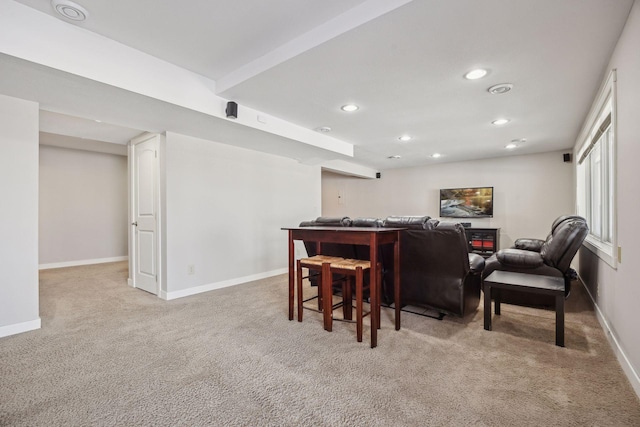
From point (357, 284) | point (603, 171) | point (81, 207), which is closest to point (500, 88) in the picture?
point (603, 171)

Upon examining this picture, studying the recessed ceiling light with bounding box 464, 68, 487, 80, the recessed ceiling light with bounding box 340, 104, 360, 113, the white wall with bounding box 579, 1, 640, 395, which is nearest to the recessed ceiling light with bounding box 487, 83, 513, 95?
the recessed ceiling light with bounding box 464, 68, 487, 80

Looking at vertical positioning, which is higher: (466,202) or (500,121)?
(500,121)

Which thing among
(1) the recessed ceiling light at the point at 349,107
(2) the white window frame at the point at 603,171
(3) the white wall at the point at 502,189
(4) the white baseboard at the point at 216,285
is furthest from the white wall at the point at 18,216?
(3) the white wall at the point at 502,189

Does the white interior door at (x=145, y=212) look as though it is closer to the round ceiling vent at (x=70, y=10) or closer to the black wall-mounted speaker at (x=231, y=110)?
the black wall-mounted speaker at (x=231, y=110)

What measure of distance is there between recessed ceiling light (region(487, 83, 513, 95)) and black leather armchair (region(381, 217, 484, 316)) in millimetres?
1407

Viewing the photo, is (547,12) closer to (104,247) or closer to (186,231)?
(186,231)

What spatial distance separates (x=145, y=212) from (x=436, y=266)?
385 centimetres

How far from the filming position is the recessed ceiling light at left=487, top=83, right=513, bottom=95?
9.39ft

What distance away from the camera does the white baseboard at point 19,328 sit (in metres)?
2.66

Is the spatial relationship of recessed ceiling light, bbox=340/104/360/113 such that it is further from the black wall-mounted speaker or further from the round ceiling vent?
the round ceiling vent

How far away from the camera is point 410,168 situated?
7.54 meters

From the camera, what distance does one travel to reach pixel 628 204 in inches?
74.8

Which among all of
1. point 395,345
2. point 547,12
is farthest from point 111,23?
point 395,345

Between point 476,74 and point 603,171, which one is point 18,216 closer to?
point 476,74
